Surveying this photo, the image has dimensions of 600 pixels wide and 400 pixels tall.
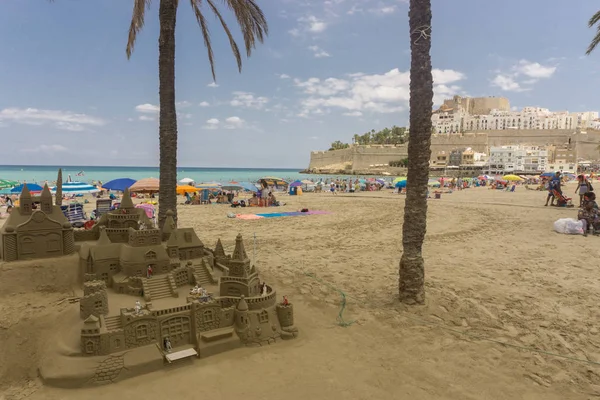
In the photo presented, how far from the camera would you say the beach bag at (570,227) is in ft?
58.5

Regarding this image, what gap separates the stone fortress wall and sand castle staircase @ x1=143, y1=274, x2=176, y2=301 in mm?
111308

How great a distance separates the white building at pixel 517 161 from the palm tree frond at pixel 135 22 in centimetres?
10083

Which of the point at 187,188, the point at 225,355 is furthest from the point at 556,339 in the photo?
the point at 187,188

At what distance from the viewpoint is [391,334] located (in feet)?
27.7

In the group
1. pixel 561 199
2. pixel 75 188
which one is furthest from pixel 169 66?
pixel 561 199

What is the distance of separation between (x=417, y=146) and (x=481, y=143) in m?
118

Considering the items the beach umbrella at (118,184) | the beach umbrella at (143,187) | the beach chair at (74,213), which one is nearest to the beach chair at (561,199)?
the beach umbrella at (143,187)

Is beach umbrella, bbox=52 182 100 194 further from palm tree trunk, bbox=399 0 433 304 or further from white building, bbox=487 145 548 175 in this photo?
white building, bbox=487 145 548 175

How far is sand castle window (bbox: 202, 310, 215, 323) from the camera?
299 inches

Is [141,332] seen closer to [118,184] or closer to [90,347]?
[90,347]

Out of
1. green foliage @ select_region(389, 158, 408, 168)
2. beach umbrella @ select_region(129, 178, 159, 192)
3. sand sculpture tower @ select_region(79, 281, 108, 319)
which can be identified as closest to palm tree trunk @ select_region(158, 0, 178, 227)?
sand sculpture tower @ select_region(79, 281, 108, 319)

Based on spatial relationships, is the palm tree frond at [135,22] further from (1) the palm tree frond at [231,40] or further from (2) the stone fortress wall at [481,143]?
(2) the stone fortress wall at [481,143]

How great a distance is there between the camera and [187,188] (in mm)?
33875

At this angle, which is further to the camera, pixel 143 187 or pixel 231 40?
pixel 143 187
